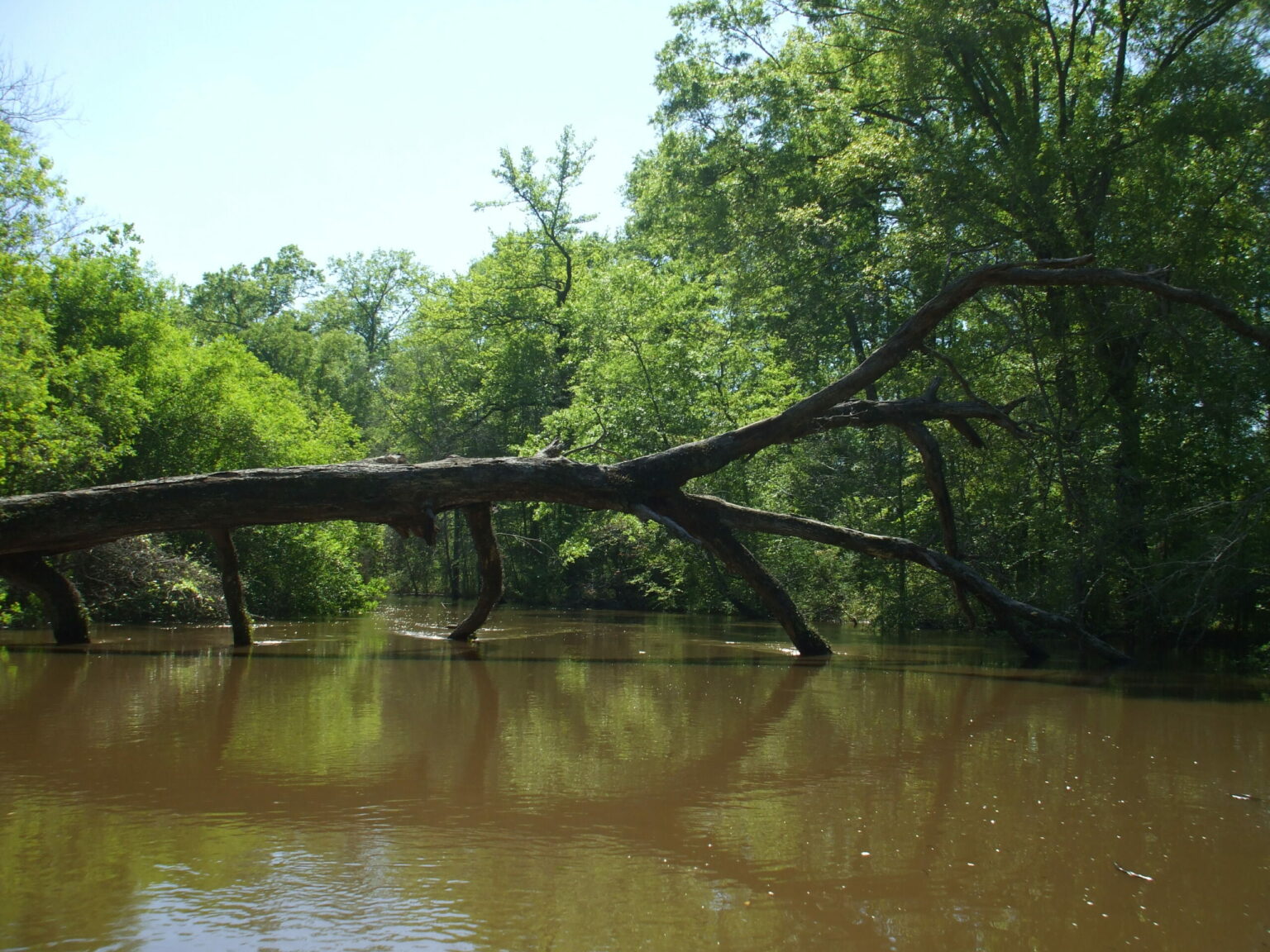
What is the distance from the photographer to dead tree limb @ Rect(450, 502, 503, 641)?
10945 millimetres

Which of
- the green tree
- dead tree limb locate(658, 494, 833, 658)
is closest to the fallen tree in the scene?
dead tree limb locate(658, 494, 833, 658)

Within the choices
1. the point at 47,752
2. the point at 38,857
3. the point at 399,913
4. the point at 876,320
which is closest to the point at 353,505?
the point at 47,752

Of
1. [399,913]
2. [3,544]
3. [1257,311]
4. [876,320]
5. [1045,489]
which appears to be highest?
[876,320]

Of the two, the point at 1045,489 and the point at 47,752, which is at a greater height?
the point at 1045,489

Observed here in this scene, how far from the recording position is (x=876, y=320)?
2294 cm

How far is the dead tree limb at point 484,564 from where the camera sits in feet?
35.9

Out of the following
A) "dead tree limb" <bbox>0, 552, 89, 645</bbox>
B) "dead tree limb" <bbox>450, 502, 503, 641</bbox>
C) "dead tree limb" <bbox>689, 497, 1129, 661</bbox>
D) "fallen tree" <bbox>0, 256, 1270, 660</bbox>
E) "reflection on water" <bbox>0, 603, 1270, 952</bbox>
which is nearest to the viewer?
"reflection on water" <bbox>0, 603, 1270, 952</bbox>

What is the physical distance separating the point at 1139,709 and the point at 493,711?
4.74m

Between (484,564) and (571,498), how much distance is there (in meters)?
2.01

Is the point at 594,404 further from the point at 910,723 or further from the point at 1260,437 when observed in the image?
the point at 910,723

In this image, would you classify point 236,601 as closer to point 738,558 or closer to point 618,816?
point 738,558

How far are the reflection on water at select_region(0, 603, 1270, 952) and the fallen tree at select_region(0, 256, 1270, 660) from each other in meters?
1.47

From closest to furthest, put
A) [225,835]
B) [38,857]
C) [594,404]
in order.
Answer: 1. [38,857]
2. [225,835]
3. [594,404]

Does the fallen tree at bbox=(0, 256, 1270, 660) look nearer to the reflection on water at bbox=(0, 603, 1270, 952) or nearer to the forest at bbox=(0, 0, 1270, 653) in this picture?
the forest at bbox=(0, 0, 1270, 653)
